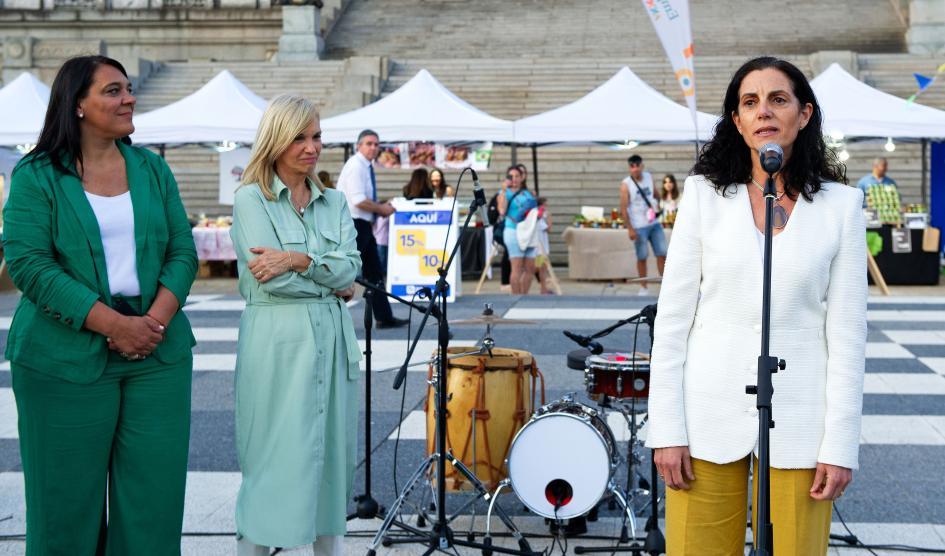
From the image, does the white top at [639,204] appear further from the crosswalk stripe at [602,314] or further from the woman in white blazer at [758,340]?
the woman in white blazer at [758,340]

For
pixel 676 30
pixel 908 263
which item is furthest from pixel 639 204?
pixel 908 263

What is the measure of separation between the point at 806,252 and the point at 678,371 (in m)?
0.45

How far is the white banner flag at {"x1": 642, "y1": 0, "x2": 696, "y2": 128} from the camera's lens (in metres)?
14.5

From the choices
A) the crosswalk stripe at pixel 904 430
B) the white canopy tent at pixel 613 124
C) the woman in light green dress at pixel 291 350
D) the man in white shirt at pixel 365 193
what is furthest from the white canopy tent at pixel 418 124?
the woman in light green dress at pixel 291 350

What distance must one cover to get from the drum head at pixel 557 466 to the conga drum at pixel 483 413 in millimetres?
414

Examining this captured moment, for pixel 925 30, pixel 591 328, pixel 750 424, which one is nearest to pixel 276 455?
pixel 750 424

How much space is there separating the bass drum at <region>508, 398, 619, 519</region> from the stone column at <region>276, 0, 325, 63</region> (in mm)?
28485

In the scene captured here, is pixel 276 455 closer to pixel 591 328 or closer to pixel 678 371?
pixel 678 371

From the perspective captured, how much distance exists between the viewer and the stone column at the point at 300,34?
32.8 m

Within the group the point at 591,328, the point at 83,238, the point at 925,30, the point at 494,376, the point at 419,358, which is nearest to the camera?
the point at 83,238

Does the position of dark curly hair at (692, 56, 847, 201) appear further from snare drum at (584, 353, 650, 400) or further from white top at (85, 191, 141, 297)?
snare drum at (584, 353, 650, 400)

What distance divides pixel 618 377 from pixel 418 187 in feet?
35.3

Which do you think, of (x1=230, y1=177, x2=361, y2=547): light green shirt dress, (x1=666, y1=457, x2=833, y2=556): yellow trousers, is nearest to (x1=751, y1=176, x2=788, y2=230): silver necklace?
(x1=666, y1=457, x2=833, y2=556): yellow trousers

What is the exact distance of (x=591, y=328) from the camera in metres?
12.3
